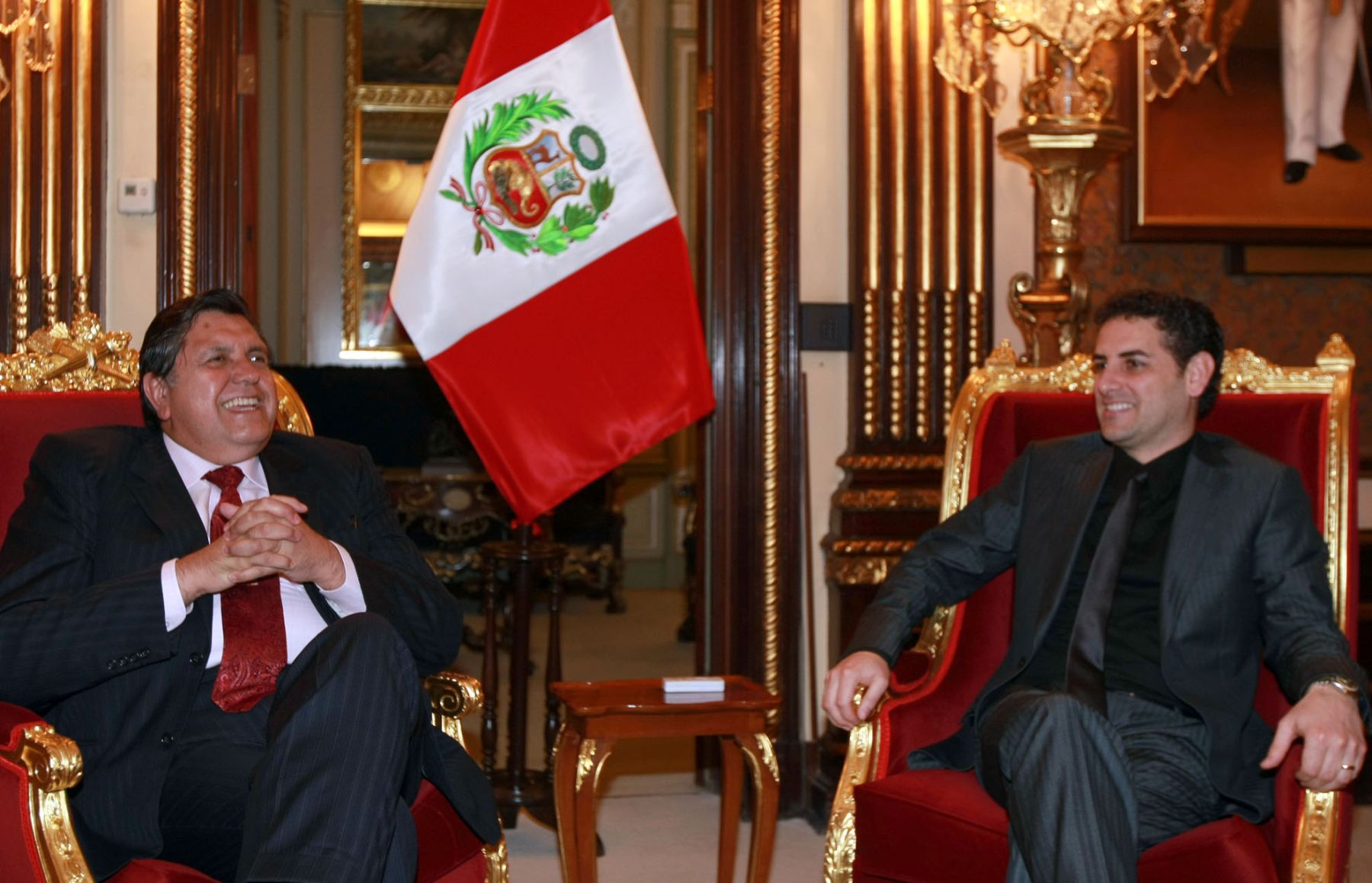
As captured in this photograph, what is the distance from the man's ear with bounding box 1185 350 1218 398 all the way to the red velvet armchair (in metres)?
0.24

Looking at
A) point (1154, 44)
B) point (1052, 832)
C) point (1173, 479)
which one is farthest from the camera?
point (1154, 44)

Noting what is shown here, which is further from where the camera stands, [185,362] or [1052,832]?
[185,362]

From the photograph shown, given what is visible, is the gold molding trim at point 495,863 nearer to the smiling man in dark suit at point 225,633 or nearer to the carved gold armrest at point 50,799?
the smiling man in dark suit at point 225,633

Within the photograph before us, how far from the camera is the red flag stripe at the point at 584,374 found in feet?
11.6

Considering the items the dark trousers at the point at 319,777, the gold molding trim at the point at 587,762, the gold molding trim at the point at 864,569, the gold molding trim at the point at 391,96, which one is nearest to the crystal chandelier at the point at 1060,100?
the gold molding trim at the point at 864,569

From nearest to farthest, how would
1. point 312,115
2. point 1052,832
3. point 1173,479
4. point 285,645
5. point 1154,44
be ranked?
point 1052,832, point 285,645, point 1173,479, point 1154,44, point 312,115

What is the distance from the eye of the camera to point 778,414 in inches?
156

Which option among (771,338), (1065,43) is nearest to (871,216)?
(771,338)

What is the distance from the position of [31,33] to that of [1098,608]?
275 centimetres

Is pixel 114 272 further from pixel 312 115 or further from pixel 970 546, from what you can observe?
pixel 312 115

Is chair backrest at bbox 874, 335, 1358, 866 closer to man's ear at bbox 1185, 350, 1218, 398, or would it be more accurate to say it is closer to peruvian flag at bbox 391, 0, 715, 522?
man's ear at bbox 1185, 350, 1218, 398

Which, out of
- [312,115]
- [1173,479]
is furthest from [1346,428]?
[312,115]

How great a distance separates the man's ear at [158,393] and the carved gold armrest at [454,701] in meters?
0.66

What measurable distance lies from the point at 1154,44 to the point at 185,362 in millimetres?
2302
